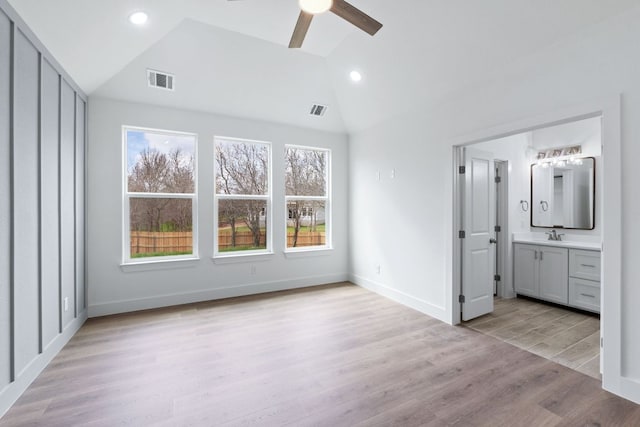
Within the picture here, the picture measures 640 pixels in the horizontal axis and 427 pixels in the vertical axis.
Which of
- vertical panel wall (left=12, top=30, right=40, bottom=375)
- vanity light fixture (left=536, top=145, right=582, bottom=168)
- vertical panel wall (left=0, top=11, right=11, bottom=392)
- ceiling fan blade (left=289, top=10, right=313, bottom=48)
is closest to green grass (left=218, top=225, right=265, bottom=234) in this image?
vertical panel wall (left=12, top=30, right=40, bottom=375)

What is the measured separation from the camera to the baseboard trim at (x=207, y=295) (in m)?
3.67

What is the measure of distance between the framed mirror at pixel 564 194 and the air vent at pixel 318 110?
3.43m

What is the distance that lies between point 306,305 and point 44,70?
361 centimetres

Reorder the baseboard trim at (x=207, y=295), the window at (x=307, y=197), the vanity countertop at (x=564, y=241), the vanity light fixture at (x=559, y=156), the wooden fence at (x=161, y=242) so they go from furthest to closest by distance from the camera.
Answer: the window at (x=307, y=197), the vanity light fixture at (x=559, y=156), the wooden fence at (x=161, y=242), the vanity countertop at (x=564, y=241), the baseboard trim at (x=207, y=295)

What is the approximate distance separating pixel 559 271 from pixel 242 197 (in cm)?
454

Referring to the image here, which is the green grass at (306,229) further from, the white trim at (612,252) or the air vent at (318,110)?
the white trim at (612,252)

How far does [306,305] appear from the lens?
13.4 ft

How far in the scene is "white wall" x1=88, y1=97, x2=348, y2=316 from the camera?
11.8 feet

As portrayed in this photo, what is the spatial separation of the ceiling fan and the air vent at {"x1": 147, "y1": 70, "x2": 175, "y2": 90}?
1.91m

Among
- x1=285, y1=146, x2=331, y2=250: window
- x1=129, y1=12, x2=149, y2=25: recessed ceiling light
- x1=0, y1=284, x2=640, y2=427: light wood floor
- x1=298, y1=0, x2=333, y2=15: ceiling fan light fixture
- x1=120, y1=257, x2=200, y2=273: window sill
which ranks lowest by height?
x1=0, y1=284, x2=640, y2=427: light wood floor

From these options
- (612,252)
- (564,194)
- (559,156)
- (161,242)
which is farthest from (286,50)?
(564,194)

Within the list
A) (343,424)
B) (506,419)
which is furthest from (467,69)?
(343,424)

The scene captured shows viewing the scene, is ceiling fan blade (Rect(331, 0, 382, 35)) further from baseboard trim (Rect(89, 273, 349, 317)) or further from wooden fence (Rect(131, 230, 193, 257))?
baseboard trim (Rect(89, 273, 349, 317))

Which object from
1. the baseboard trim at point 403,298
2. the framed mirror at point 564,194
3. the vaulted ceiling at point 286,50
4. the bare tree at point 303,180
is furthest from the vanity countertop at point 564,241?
the bare tree at point 303,180
